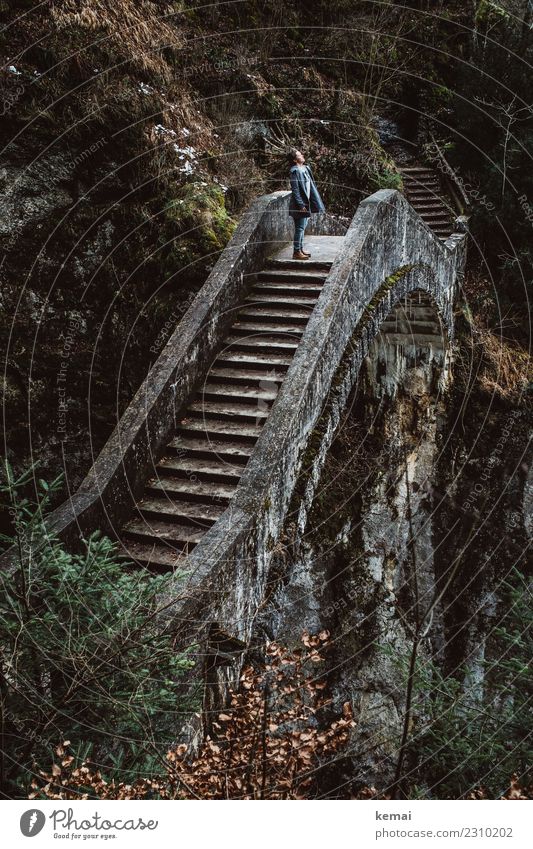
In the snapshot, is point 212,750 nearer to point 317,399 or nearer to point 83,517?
point 83,517

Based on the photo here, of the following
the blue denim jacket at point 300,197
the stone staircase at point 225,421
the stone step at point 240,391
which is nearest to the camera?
the stone staircase at point 225,421

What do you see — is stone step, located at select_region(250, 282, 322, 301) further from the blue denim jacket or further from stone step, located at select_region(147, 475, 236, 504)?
stone step, located at select_region(147, 475, 236, 504)

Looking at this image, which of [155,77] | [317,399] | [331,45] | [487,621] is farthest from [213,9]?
[487,621]

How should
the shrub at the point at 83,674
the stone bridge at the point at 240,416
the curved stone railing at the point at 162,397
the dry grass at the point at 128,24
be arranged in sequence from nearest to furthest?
1. the shrub at the point at 83,674
2. the stone bridge at the point at 240,416
3. the curved stone railing at the point at 162,397
4. the dry grass at the point at 128,24

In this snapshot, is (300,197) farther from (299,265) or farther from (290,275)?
(290,275)

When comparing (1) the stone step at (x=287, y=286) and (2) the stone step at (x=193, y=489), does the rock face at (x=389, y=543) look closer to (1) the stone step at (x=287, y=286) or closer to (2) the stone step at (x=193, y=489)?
(1) the stone step at (x=287, y=286)

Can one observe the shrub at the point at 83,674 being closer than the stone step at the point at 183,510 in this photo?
Yes

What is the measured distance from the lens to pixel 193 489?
6777 mm

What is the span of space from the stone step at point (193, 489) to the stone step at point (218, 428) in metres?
0.62

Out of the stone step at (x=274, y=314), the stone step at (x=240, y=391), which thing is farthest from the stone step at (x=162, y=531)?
the stone step at (x=274, y=314)

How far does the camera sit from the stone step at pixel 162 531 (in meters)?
6.35

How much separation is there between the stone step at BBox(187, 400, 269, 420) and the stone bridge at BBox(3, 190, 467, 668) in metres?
0.02

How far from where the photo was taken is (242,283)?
867 cm
